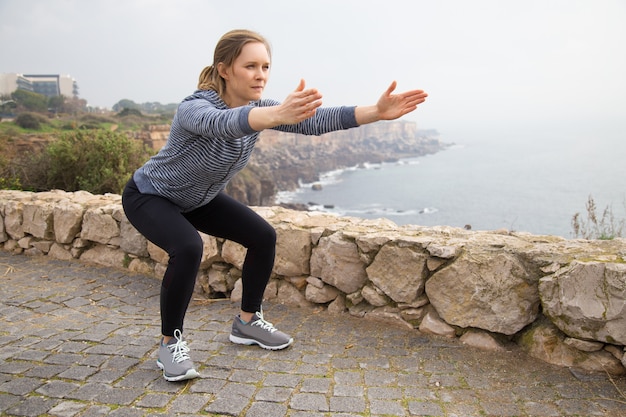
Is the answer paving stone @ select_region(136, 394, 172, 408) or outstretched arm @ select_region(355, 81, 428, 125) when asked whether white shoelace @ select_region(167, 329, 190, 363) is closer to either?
paving stone @ select_region(136, 394, 172, 408)

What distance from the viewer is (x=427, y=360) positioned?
9.93ft

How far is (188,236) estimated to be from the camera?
8.55 feet

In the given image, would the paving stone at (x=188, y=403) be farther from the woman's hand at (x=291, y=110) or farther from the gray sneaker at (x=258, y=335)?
the woman's hand at (x=291, y=110)

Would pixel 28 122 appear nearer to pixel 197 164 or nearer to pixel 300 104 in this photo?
pixel 197 164

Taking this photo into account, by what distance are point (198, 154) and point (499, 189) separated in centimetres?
5560

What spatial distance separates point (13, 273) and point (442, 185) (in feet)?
198

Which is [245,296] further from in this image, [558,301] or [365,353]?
[558,301]

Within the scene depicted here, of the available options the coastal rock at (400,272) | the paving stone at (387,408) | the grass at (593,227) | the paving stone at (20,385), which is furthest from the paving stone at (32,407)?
the grass at (593,227)

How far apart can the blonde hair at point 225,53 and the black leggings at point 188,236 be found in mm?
694

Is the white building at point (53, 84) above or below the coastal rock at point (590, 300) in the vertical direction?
above

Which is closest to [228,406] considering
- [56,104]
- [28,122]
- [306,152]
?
[28,122]

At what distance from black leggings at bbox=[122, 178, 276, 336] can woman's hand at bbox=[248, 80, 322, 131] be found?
910 mm

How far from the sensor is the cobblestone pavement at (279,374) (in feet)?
7.98

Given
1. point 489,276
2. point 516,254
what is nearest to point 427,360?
point 489,276
